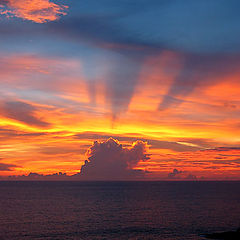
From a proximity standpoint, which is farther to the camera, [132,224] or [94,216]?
[94,216]

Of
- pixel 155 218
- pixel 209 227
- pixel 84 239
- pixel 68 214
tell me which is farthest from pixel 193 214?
pixel 84 239

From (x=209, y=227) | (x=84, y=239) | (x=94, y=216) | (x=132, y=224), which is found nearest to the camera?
(x=84, y=239)

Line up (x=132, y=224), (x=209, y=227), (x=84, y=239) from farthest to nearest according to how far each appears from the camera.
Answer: (x=132, y=224), (x=209, y=227), (x=84, y=239)

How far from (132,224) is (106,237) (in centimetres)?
1942

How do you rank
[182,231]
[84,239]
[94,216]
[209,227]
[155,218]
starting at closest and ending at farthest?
[84,239]
[182,231]
[209,227]
[155,218]
[94,216]

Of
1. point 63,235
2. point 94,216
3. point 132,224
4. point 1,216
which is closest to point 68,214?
point 94,216

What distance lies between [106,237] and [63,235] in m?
10.4

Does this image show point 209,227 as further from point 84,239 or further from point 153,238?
point 84,239

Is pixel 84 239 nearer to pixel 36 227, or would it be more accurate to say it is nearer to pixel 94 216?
pixel 36 227

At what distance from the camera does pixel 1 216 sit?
11056cm

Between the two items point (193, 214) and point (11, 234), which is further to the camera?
point (193, 214)

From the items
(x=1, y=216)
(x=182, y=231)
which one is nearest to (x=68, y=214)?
(x=1, y=216)

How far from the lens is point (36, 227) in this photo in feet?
289

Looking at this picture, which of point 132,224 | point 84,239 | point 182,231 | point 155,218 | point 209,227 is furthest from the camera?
point 155,218
